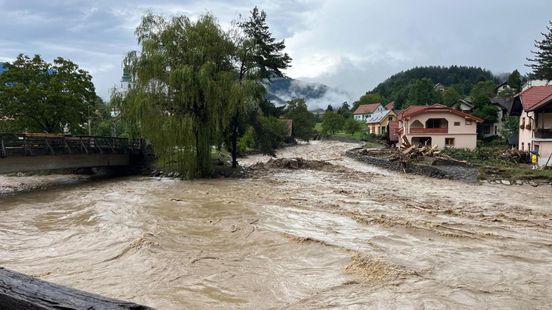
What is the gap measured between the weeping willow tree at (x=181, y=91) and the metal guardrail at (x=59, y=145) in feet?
13.0

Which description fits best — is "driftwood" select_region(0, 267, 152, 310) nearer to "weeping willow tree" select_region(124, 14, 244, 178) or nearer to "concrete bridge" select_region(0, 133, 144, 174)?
"concrete bridge" select_region(0, 133, 144, 174)

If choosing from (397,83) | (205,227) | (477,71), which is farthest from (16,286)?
(477,71)

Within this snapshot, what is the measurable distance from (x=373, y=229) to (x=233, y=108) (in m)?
14.9

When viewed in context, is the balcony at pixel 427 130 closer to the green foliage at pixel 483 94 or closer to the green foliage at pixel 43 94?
the green foliage at pixel 483 94

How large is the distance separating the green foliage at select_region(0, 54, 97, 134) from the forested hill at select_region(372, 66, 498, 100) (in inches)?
4599

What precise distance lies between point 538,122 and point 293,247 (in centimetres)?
2810

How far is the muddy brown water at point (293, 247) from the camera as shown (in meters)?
7.22

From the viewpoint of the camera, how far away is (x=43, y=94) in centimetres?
3216

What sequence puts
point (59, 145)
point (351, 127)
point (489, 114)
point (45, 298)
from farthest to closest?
point (351, 127), point (489, 114), point (59, 145), point (45, 298)

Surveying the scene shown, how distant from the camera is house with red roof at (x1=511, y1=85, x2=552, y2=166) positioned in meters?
28.6

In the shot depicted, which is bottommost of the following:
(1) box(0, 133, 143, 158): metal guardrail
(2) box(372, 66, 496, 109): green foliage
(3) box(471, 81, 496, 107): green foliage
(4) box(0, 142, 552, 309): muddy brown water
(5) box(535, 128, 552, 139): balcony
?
(4) box(0, 142, 552, 309): muddy brown water

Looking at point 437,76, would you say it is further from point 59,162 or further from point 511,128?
point 59,162

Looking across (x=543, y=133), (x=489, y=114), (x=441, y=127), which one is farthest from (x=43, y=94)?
(x=489, y=114)

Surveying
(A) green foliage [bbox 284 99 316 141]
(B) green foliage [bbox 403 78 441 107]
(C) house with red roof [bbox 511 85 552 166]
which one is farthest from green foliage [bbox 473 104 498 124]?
(B) green foliage [bbox 403 78 441 107]
